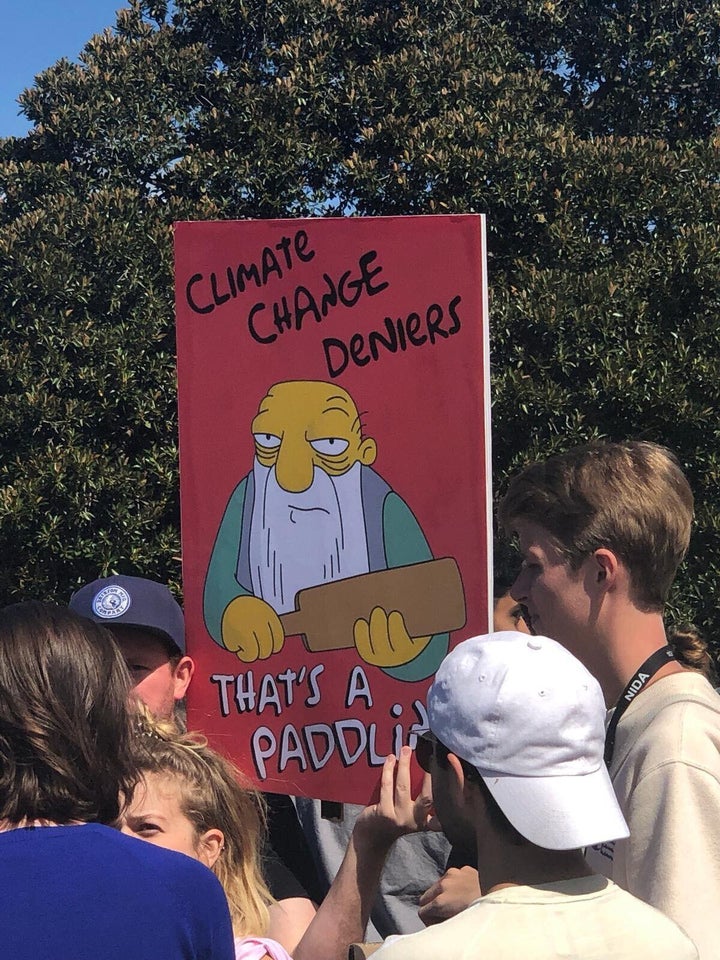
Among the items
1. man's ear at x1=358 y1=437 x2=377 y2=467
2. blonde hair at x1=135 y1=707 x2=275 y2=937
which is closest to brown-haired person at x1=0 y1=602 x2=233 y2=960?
blonde hair at x1=135 y1=707 x2=275 y2=937

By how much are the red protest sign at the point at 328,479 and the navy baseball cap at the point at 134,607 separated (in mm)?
111

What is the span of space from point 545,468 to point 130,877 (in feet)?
3.55

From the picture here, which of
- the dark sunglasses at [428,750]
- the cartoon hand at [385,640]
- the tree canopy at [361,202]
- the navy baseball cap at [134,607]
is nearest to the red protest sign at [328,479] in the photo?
the cartoon hand at [385,640]

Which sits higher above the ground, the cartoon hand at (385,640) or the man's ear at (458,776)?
the cartoon hand at (385,640)

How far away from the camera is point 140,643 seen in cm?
265

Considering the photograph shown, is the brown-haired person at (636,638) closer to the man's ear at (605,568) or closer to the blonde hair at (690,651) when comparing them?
the man's ear at (605,568)

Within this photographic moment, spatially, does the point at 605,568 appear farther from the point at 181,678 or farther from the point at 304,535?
the point at 181,678

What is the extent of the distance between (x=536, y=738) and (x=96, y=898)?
61 cm

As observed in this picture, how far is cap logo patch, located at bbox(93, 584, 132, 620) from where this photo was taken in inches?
102

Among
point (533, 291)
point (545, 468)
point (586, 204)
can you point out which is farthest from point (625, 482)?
point (586, 204)

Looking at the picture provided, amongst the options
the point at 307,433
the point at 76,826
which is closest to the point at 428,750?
the point at 76,826

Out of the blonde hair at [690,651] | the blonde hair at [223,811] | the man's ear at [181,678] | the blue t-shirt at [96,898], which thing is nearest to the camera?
the blue t-shirt at [96,898]

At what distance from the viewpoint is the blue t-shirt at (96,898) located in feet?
4.35

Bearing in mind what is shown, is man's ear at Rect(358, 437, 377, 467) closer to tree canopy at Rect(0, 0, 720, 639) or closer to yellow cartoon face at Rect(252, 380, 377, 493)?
yellow cartoon face at Rect(252, 380, 377, 493)
